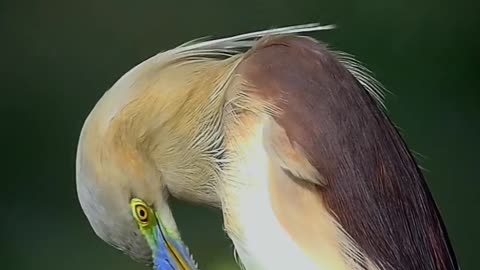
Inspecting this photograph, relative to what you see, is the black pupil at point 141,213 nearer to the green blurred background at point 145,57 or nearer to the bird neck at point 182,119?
the bird neck at point 182,119

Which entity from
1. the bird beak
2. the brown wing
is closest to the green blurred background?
the bird beak

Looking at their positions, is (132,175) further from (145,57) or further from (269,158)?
(145,57)

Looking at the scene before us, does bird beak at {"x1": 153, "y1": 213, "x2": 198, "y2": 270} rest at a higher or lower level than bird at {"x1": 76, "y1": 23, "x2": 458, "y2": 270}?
lower

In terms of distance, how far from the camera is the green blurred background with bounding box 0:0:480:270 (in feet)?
5.77

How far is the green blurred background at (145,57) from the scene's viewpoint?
176 centimetres

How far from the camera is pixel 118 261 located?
1798 mm

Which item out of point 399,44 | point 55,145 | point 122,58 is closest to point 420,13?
point 399,44

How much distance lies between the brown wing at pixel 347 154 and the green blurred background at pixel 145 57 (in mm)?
733

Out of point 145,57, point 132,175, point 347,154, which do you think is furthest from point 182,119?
point 145,57

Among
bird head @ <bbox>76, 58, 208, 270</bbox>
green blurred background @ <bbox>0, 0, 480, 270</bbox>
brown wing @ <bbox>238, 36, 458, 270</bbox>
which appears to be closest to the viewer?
brown wing @ <bbox>238, 36, 458, 270</bbox>

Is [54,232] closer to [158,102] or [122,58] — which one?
[122,58]

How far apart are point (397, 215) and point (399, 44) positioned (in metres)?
0.84

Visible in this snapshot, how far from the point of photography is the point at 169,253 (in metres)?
1.15

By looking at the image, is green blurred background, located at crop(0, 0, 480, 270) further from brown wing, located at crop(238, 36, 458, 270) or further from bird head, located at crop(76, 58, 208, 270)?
brown wing, located at crop(238, 36, 458, 270)
